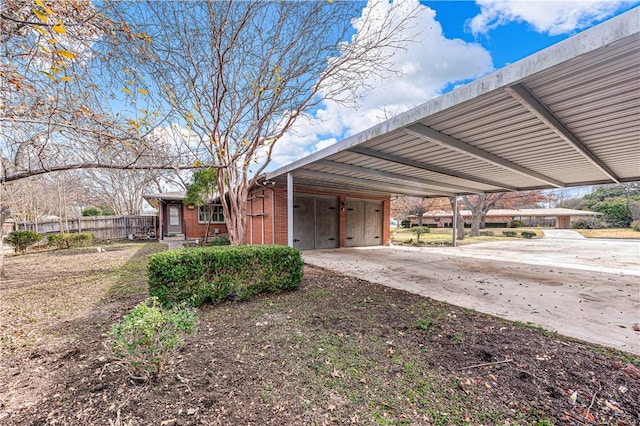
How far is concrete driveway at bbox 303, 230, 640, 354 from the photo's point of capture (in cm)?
320

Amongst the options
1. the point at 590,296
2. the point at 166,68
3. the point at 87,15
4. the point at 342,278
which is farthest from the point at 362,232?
the point at 87,15

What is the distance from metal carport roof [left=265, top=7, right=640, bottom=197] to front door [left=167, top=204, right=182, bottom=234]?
1073 cm

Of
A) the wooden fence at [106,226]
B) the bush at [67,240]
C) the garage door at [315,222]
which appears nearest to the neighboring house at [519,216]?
the garage door at [315,222]

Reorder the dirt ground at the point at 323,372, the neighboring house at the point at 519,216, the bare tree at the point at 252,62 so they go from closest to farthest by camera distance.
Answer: the dirt ground at the point at 323,372, the bare tree at the point at 252,62, the neighboring house at the point at 519,216

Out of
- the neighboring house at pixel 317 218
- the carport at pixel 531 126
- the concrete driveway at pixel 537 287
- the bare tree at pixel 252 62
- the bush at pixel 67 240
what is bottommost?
the concrete driveway at pixel 537 287

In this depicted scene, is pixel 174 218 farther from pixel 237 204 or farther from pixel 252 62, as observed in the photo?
pixel 252 62

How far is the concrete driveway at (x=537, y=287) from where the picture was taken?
3199 mm

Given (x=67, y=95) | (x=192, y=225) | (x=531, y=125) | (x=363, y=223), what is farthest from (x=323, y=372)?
(x=192, y=225)

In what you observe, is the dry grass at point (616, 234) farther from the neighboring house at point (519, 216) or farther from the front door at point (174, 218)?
the front door at point (174, 218)

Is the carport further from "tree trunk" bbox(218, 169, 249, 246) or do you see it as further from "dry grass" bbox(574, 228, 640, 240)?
"dry grass" bbox(574, 228, 640, 240)

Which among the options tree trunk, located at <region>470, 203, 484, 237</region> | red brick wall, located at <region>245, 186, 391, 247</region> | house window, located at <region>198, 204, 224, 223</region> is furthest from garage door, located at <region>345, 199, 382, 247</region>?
tree trunk, located at <region>470, 203, 484, 237</region>

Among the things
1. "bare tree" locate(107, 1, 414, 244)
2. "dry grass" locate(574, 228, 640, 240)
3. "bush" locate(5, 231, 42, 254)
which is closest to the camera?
"bare tree" locate(107, 1, 414, 244)

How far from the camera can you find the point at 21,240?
362 inches

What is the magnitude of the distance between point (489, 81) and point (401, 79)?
4130mm
